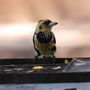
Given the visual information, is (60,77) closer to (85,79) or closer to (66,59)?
(85,79)

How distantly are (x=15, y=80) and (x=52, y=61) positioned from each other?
3.46 ft

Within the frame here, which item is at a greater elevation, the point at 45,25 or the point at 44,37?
the point at 45,25

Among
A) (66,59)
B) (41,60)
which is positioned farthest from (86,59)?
(41,60)

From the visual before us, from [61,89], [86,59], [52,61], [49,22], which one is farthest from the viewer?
[49,22]

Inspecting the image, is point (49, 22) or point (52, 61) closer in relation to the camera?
point (52, 61)

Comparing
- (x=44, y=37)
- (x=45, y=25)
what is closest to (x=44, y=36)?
(x=44, y=37)

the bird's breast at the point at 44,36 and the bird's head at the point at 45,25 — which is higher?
the bird's head at the point at 45,25

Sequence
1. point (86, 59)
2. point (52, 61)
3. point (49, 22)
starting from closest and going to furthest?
point (86, 59)
point (52, 61)
point (49, 22)

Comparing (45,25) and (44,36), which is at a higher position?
(45,25)

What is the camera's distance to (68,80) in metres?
1.42

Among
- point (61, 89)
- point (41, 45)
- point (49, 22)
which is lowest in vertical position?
point (61, 89)

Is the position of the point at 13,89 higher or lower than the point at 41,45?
lower

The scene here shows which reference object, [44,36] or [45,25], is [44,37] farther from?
[45,25]

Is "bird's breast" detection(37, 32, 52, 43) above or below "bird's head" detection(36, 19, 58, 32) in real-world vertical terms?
below
